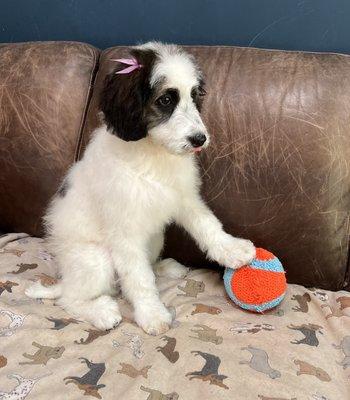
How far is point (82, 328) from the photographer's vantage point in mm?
1594

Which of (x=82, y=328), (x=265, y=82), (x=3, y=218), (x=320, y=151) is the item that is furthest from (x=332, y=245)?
(x=3, y=218)

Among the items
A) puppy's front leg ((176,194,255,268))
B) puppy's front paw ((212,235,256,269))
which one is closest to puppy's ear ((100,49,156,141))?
puppy's front leg ((176,194,255,268))

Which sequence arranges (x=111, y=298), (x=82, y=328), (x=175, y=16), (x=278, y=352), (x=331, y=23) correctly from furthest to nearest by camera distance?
1. (x=175, y=16)
2. (x=331, y=23)
3. (x=111, y=298)
4. (x=82, y=328)
5. (x=278, y=352)

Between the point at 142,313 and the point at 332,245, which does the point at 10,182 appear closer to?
the point at 142,313

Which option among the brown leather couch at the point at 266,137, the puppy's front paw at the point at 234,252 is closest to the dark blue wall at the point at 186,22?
the brown leather couch at the point at 266,137

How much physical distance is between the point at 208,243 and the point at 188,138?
0.47m

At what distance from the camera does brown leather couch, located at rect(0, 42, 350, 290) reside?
1.77 meters

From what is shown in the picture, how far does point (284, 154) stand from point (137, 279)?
2.36 feet

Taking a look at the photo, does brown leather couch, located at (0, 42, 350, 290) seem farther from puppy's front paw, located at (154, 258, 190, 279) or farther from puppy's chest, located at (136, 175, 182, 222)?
puppy's chest, located at (136, 175, 182, 222)

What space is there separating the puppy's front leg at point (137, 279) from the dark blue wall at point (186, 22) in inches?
38.9

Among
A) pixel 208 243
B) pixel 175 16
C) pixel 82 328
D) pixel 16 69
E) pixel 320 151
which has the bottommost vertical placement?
pixel 82 328

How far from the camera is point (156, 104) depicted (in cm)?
150

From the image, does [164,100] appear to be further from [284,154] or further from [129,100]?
[284,154]

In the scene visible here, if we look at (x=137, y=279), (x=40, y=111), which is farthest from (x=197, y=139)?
(x=40, y=111)
